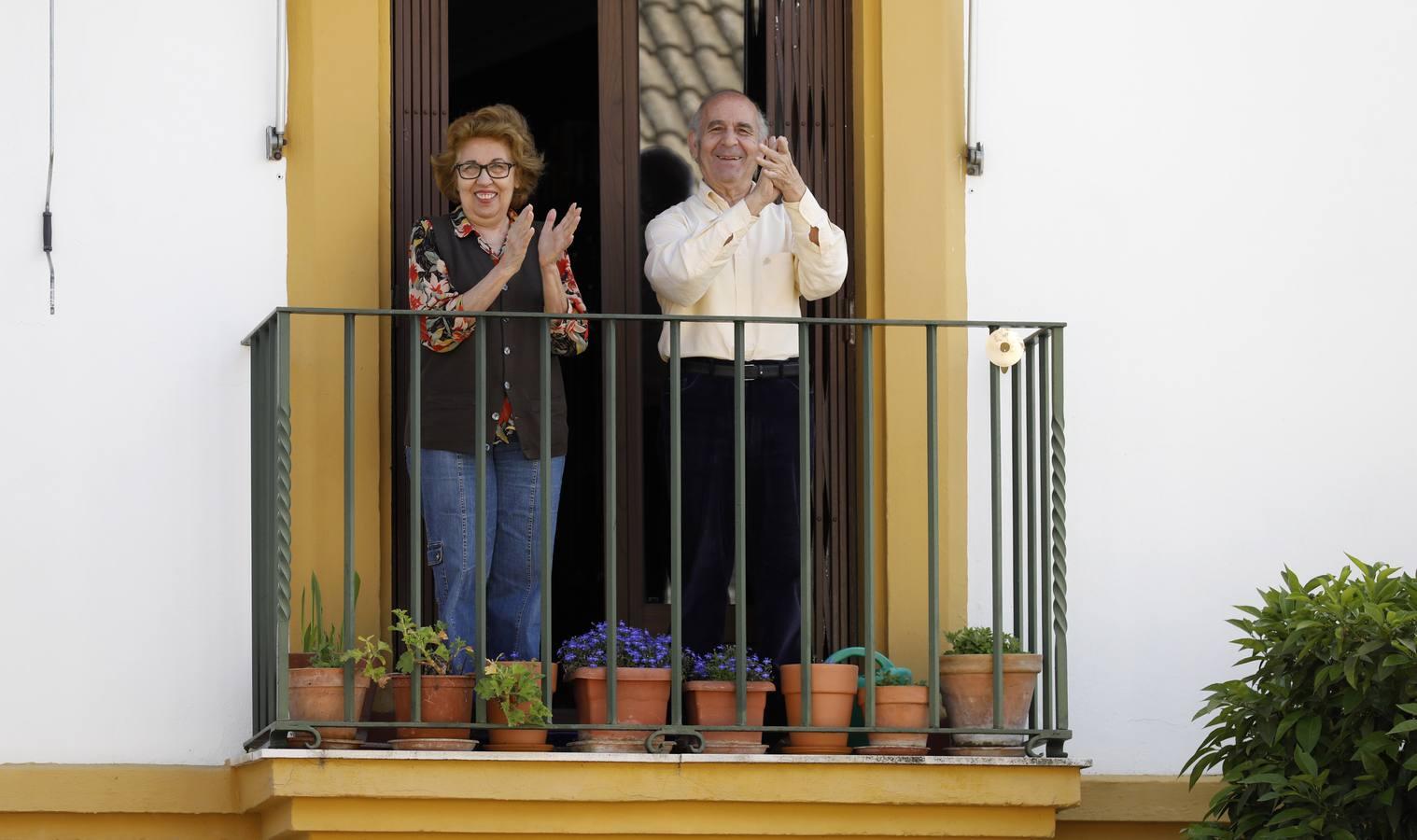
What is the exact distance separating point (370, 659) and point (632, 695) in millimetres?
722

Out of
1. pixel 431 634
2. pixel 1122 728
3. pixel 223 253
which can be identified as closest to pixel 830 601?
pixel 1122 728

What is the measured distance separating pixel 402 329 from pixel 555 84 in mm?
1488

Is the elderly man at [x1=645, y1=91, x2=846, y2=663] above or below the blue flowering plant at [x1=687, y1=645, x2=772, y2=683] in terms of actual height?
above

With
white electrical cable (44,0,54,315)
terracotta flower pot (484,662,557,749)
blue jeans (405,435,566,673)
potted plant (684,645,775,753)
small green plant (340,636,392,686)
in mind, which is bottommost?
terracotta flower pot (484,662,557,749)

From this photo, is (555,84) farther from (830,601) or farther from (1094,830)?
(1094,830)

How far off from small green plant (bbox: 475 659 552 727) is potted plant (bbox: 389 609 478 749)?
11 cm

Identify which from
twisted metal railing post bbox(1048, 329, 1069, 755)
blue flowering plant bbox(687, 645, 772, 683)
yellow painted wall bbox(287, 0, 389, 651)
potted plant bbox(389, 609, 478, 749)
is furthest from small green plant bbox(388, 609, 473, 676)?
twisted metal railing post bbox(1048, 329, 1069, 755)

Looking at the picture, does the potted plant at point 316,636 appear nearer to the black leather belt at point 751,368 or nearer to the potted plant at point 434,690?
the potted plant at point 434,690

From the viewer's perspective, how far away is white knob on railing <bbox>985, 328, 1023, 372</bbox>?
23.1ft

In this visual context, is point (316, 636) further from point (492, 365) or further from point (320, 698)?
point (492, 365)

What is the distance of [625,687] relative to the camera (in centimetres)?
688

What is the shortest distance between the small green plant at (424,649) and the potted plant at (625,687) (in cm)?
35

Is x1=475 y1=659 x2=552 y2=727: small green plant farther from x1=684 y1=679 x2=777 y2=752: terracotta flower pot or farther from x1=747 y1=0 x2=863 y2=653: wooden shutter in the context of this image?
x1=747 y1=0 x2=863 y2=653: wooden shutter

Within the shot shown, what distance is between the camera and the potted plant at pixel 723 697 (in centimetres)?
688
